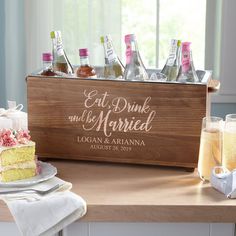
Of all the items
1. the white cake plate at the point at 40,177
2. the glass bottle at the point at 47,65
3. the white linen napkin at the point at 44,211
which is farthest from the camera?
the glass bottle at the point at 47,65

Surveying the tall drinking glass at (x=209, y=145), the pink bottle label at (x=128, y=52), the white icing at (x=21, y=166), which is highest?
the pink bottle label at (x=128, y=52)

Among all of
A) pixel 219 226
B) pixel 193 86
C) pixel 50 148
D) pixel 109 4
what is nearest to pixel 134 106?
pixel 193 86

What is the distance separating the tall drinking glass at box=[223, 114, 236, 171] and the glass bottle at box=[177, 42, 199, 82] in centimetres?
18

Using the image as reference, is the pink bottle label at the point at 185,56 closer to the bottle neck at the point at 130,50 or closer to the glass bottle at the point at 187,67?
the glass bottle at the point at 187,67

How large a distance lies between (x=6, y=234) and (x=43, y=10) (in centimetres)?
206

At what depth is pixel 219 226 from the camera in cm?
132

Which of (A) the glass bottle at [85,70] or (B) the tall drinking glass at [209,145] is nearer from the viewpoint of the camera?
(B) the tall drinking glass at [209,145]

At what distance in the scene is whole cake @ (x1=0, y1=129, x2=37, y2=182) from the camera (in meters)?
1.39

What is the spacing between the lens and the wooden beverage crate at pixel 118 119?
1472mm

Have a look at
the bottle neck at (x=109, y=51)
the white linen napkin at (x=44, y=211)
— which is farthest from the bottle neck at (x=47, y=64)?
the white linen napkin at (x=44, y=211)

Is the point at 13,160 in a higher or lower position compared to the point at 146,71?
lower

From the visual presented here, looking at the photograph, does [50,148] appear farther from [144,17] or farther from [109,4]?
[144,17]

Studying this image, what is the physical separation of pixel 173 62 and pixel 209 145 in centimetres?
29

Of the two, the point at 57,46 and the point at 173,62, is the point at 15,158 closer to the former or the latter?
the point at 57,46
